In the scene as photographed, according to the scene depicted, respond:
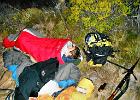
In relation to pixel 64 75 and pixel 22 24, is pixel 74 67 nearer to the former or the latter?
pixel 64 75

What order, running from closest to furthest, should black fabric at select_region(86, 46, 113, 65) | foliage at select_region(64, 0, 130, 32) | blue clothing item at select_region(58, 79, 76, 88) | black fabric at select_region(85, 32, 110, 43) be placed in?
blue clothing item at select_region(58, 79, 76, 88), black fabric at select_region(86, 46, 113, 65), black fabric at select_region(85, 32, 110, 43), foliage at select_region(64, 0, 130, 32)

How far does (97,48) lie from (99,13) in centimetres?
105

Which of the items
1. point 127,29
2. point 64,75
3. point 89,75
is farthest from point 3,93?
point 127,29

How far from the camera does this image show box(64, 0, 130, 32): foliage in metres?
9.09

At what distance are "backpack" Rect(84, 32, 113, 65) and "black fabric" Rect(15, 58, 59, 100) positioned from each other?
1.02 metres

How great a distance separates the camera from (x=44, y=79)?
7.80 m

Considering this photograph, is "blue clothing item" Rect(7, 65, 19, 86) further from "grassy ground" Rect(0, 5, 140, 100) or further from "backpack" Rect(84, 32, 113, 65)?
"backpack" Rect(84, 32, 113, 65)

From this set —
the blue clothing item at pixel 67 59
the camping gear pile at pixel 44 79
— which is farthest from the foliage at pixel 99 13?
the camping gear pile at pixel 44 79

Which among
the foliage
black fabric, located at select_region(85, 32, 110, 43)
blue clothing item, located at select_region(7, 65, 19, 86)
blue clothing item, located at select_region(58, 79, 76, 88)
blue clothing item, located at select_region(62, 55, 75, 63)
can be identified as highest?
the foliage

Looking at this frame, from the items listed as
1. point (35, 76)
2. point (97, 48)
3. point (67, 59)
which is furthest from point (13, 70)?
point (97, 48)

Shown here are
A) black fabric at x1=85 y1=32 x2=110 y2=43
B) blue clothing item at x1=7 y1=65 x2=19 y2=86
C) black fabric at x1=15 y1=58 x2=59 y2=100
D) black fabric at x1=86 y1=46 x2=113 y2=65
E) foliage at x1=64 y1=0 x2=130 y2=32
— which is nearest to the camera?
black fabric at x1=15 y1=58 x2=59 y2=100

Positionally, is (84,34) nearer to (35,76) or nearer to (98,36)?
(98,36)

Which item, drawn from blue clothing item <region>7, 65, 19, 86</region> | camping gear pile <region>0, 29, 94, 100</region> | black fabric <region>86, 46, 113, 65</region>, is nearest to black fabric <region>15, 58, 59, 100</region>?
camping gear pile <region>0, 29, 94, 100</region>

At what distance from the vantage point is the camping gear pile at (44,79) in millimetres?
7680
